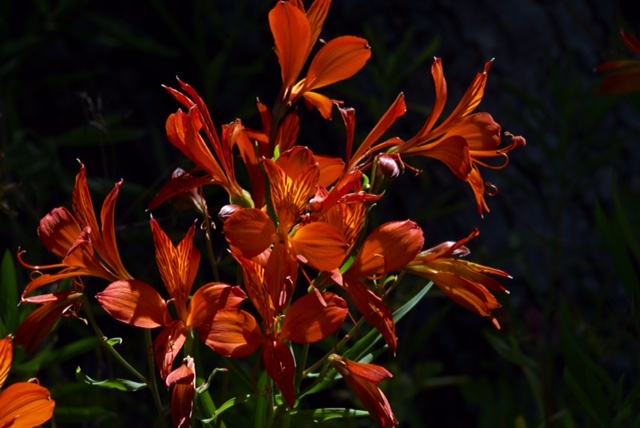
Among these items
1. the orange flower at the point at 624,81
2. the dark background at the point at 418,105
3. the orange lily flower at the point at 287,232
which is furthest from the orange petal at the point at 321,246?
the dark background at the point at 418,105

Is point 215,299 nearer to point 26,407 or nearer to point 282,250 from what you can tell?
point 282,250

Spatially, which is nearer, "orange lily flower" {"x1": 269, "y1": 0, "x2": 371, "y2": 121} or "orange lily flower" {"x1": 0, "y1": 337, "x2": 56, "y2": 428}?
"orange lily flower" {"x1": 0, "y1": 337, "x2": 56, "y2": 428}

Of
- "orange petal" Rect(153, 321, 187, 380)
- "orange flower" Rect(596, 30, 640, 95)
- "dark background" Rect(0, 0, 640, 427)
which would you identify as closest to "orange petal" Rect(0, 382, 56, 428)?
"orange petal" Rect(153, 321, 187, 380)

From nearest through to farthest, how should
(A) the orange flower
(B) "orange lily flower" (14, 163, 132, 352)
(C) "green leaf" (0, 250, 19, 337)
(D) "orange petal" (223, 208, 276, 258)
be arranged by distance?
(D) "orange petal" (223, 208, 276, 258) < (B) "orange lily flower" (14, 163, 132, 352) < (A) the orange flower < (C) "green leaf" (0, 250, 19, 337)

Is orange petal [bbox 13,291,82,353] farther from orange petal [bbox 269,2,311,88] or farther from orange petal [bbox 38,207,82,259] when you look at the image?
orange petal [bbox 269,2,311,88]

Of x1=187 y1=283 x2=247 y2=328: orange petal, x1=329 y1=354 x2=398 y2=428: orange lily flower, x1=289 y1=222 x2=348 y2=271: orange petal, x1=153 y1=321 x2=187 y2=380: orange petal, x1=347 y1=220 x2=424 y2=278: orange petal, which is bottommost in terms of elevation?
x1=329 y1=354 x2=398 y2=428: orange lily flower

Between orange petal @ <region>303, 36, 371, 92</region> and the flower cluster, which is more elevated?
orange petal @ <region>303, 36, 371, 92</region>

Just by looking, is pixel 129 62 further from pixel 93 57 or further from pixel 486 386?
pixel 486 386
